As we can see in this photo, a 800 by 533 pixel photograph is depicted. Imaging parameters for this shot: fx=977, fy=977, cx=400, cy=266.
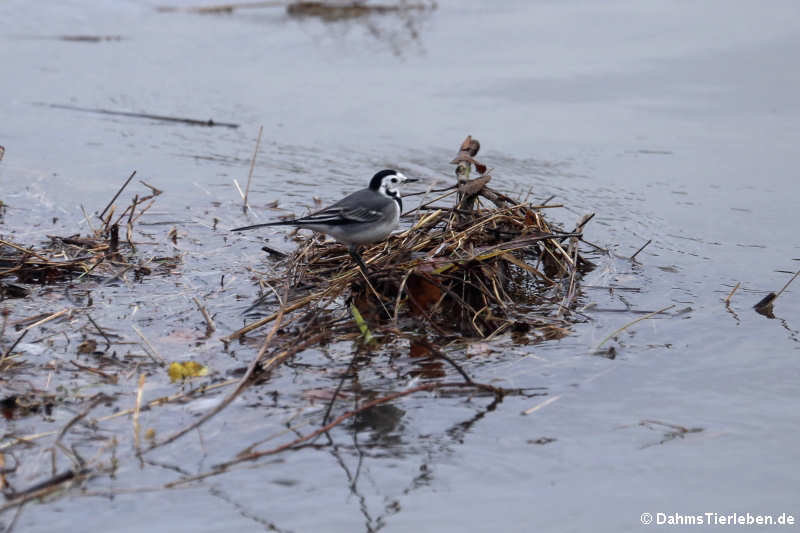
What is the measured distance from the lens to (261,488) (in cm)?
392

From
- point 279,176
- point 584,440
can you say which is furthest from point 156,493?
point 279,176

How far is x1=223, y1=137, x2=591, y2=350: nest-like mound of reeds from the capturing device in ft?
18.8

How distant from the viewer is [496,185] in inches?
345

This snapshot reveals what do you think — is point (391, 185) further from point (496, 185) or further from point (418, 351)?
point (496, 185)

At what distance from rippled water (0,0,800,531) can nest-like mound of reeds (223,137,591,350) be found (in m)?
0.27

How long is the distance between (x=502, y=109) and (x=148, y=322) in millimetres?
6128

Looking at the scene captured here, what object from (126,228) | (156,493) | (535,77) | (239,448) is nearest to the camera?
(156,493)

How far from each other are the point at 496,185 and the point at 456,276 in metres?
3.00

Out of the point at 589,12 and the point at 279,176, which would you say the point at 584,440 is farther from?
the point at 589,12

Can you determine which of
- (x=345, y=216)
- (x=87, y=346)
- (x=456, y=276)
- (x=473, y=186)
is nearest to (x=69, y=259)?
(x=87, y=346)

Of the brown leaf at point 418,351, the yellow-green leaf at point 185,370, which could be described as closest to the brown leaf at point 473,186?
the brown leaf at point 418,351

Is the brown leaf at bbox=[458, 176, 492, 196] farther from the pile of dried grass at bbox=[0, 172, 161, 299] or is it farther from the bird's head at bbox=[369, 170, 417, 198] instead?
the pile of dried grass at bbox=[0, 172, 161, 299]

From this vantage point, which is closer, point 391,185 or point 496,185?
point 391,185

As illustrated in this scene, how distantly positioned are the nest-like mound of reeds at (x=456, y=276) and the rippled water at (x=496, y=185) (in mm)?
269
